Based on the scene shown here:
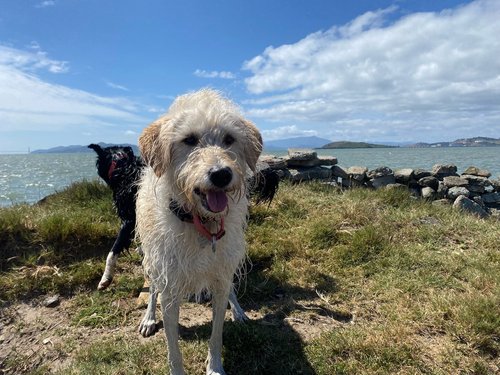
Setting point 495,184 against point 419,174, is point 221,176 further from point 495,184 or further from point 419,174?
point 495,184

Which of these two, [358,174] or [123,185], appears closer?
[123,185]

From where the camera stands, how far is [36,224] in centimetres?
573

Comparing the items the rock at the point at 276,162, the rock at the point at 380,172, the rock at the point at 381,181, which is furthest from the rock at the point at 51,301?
the rock at the point at 380,172

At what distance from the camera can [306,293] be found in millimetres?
4676

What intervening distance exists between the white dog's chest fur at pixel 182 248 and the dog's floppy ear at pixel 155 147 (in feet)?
0.50

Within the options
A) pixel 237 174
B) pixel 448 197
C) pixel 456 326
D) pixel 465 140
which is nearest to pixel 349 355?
pixel 456 326

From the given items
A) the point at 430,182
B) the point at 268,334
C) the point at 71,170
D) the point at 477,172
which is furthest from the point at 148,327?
the point at 71,170

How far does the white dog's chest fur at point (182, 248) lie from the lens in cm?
311

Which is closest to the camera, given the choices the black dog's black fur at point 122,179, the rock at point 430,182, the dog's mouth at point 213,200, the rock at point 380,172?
the dog's mouth at point 213,200

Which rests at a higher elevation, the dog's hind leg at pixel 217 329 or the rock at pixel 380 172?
the rock at pixel 380 172

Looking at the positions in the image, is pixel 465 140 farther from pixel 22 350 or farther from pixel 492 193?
pixel 22 350

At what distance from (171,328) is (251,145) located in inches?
67.5

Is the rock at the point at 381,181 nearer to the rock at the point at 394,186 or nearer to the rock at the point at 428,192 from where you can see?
the rock at the point at 394,186

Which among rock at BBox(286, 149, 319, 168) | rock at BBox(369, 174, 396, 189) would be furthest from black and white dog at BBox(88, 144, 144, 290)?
rock at BBox(369, 174, 396, 189)
